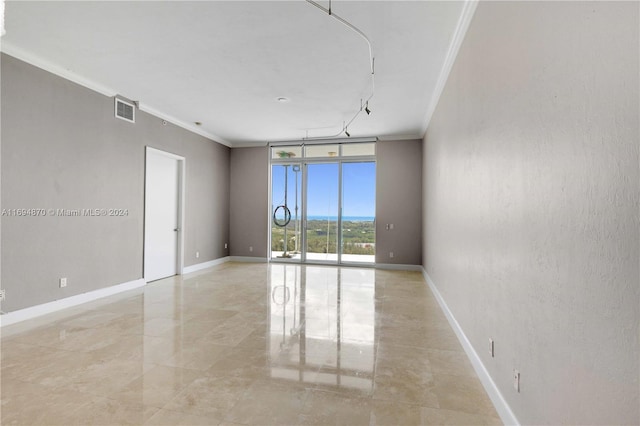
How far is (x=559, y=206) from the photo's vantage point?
50.6 inches

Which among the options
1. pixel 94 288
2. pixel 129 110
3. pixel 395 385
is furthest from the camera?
pixel 129 110

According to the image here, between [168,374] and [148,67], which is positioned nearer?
[168,374]

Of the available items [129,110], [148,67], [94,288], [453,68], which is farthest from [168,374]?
[129,110]

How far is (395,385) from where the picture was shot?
7.33 ft

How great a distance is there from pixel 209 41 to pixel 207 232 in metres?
4.68

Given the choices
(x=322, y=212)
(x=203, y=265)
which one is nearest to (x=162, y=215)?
(x=203, y=265)

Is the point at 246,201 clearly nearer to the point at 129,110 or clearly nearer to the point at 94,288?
the point at 129,110

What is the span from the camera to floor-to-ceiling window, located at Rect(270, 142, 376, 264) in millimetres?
7355

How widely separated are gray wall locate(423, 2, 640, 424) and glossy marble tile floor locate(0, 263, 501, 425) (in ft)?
1.80

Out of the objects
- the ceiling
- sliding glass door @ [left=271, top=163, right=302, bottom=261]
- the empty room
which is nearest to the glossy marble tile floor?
the empty room

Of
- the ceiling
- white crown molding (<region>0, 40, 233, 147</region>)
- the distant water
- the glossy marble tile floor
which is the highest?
the ceiling

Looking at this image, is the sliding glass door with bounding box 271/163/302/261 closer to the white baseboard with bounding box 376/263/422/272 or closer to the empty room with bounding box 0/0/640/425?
the empty room with bounding box 0/0/640/425

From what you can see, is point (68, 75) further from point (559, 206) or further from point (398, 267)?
point (398, 267)

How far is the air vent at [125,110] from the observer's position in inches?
184
